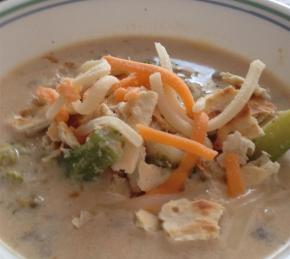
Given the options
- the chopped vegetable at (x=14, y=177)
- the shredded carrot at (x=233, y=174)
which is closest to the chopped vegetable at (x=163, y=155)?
the shredded carrot at (x=233, y=174)

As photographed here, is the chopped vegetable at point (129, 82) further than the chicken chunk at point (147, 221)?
Yes

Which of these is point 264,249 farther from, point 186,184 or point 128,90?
point 128,90

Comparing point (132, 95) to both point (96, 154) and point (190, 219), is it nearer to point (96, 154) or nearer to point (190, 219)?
point (96, 154)

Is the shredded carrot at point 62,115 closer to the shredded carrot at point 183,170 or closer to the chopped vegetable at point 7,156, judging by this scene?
the chopped vegetable at point 7,156

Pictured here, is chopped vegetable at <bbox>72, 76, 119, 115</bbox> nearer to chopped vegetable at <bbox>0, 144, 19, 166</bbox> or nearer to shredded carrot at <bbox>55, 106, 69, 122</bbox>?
shredded carrot at <bbox>55, 106, 69, 122</bbox>

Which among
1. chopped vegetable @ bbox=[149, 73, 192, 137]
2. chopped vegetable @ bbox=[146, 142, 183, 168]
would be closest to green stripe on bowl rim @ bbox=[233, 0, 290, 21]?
chopped vegetable @ bbox=[149, 73, 192, 137]

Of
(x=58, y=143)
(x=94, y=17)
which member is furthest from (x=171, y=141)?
(x=94, y=17)
